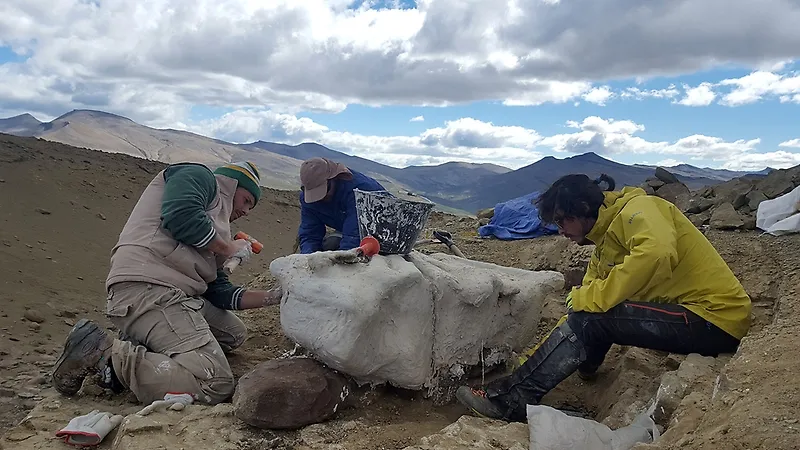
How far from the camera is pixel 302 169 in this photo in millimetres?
4145

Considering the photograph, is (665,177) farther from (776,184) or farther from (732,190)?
(776,184)

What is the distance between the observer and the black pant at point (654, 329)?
8.98ft

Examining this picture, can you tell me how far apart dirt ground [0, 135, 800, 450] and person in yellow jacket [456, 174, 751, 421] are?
190 mm

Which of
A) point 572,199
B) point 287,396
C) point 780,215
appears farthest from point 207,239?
point 780,215

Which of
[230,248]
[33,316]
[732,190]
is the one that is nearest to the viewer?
[230,248]

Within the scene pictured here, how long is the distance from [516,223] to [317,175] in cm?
459

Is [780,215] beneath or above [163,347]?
above

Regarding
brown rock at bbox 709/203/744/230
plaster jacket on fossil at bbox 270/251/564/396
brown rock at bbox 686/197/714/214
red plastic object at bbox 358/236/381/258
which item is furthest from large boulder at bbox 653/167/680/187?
red plastic object at bbox 358/236/381/258

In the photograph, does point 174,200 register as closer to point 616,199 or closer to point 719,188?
point 616,199

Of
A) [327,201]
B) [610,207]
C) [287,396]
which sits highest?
[610,207]

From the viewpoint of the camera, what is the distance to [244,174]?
3.58 metres

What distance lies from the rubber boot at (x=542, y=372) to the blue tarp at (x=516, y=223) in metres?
4.96

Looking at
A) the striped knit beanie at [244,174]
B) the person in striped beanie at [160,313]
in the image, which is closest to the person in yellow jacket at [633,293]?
the person in striped beanie at [160,313]

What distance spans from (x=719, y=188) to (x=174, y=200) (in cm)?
687
